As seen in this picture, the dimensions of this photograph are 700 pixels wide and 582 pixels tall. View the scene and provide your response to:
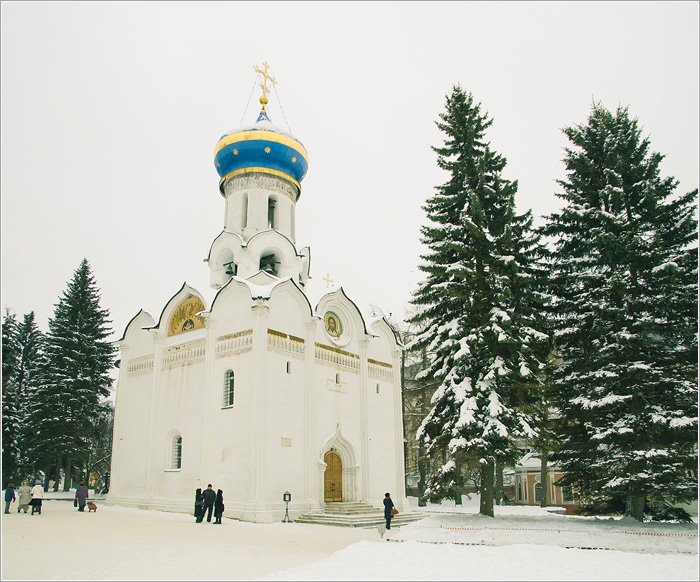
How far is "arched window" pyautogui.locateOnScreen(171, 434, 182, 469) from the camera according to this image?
18.5 metres

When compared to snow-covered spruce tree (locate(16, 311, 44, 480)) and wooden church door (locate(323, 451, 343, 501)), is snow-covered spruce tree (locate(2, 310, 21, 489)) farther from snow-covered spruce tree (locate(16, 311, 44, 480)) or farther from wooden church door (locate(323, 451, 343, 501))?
wooden church door (locate(323, 451, 343, 501))

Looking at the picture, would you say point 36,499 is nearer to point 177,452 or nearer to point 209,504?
point 177,452

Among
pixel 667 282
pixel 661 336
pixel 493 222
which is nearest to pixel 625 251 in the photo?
pixel 667 282

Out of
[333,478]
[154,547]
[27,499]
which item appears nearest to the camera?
[154,547]

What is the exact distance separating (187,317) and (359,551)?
40.0ft

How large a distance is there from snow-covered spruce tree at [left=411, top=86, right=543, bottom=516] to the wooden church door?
4.39 metres

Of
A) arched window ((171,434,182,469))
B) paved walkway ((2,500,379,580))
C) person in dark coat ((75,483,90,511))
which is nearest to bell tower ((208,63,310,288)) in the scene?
arched window ((171,434,182,469))

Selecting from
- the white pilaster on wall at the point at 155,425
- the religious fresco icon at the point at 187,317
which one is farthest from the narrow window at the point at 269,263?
the white pilaster on wall at the point at 155,425

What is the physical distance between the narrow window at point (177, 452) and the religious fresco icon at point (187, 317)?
3534 mm

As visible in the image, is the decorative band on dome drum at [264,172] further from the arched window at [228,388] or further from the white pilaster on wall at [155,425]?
the arched window at [228,388]

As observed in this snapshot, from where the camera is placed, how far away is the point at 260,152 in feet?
71.6

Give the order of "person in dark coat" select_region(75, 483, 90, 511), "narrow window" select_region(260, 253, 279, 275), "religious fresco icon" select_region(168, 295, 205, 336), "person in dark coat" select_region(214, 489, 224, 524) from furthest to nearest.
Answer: "narrow window" select_region(260, 253, 279, 275), "religious fresco icon" select_region(168, 295, 205, 336), "person in dark coat" select_region(75, 483, 90, 511), "person in dark coat" select_region(214, 489, 224, 524)

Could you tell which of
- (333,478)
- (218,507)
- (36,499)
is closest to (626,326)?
(333,478)

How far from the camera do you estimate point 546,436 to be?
1346 cm
